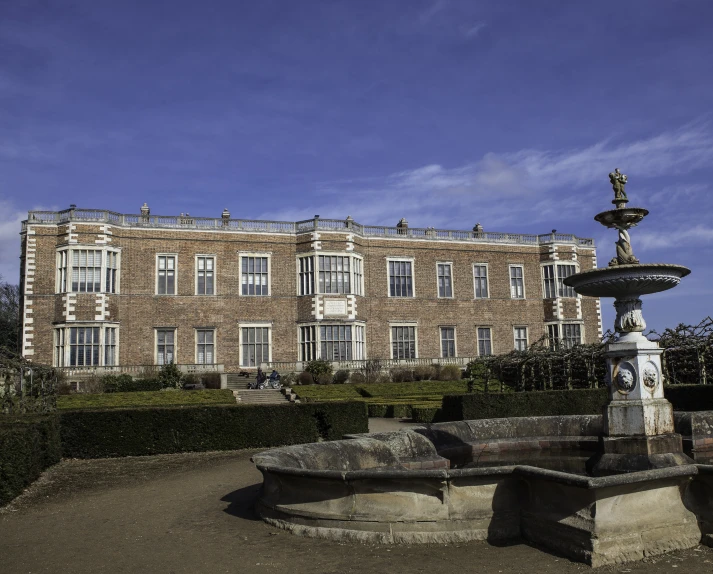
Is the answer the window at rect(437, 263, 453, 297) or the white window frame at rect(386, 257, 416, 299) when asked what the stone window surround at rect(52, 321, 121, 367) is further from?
the window at rect(437, 263, 453, 297)

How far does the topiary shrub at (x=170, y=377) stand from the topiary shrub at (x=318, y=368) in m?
6.42

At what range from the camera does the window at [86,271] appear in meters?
32.7

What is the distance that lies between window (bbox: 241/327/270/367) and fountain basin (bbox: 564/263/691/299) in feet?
94.6

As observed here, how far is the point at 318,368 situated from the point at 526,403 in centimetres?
1647

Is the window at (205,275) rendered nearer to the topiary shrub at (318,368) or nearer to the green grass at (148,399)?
the topiary shrub at (318,368)

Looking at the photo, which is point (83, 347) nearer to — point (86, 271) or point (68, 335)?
point (68, 335)

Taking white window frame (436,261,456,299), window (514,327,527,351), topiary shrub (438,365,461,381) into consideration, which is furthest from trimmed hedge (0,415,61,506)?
window (514,327,527,351)

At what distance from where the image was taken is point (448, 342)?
130ft

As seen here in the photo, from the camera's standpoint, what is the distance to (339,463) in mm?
8820

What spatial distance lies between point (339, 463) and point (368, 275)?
96.2 ft

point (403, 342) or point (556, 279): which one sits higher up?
point (556, 279)

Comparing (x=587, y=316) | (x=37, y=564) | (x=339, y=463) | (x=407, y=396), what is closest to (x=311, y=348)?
(x=407, y=396)

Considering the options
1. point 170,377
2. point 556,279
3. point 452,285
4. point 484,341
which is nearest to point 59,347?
point 170,377

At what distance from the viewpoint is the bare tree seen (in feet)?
185
